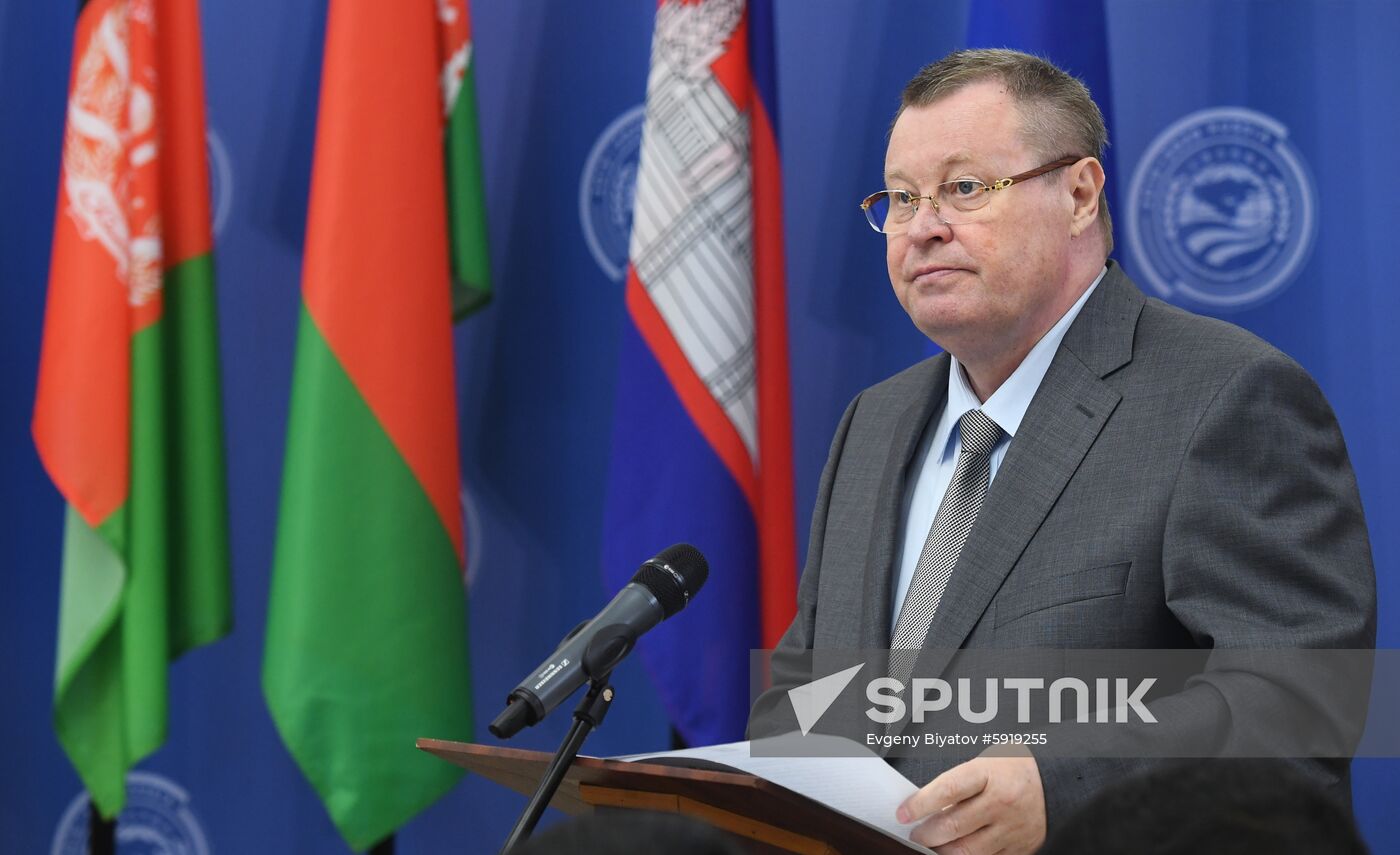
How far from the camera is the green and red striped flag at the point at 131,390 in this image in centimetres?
314

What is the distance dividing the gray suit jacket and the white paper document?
0.69ft

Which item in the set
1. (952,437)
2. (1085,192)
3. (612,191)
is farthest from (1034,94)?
(612,191)

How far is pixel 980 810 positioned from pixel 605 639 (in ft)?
1.50

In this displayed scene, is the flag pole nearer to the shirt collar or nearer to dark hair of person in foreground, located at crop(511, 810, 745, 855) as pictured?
the shirt collar

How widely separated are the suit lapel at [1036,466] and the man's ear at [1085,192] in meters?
0.18

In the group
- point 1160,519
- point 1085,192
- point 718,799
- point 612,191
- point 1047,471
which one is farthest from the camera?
point 612,191

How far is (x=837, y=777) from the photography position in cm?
155

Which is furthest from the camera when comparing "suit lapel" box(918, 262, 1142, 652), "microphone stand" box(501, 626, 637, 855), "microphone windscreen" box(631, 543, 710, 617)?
"suit lapel" box(918, 262, 1142, 652)

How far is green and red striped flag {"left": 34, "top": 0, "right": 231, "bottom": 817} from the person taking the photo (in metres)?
3.14

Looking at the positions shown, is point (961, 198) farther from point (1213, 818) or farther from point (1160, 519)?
point (1213, 818)

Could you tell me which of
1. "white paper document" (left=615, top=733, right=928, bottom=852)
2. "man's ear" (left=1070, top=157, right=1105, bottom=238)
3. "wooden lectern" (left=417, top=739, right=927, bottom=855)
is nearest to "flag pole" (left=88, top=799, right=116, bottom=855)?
"wooden lectern" (left=417, top=739, right=927, bottom=855)

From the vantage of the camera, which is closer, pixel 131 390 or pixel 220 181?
pixel 131 390

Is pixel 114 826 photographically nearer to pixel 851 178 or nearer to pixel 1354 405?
pixel 851 178

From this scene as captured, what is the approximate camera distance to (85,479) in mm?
3125
